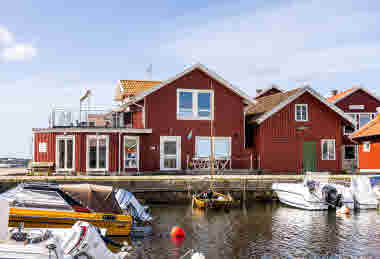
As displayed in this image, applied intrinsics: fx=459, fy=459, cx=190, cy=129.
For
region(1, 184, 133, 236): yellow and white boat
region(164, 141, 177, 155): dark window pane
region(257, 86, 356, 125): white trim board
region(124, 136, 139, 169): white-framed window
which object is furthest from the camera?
region(257, 86, 356, 125): white trim board

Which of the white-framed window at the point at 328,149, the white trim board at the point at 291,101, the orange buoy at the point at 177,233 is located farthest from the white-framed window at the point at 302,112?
the orange buoy at the point at 177,233

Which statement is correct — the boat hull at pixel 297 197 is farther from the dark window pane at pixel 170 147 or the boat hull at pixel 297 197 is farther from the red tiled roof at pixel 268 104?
the red tiled roof at pixel 268 104

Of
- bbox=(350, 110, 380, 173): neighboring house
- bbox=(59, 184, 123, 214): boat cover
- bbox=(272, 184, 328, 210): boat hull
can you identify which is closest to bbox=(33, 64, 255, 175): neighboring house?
bbox=(272, 184, 328, 210): boat hull

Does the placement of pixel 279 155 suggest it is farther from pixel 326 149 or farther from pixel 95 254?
pixel 95 254

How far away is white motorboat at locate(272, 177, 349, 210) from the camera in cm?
2360

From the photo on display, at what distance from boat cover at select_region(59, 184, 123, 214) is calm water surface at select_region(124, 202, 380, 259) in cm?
168

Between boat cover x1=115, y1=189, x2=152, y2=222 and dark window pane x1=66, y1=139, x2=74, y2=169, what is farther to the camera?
dark window pane x1=66, y1=139, x2=74, y2=169

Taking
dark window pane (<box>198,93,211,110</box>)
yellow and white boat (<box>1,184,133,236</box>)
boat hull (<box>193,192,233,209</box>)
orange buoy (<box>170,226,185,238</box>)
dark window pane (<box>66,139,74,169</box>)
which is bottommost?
orange buoy (<box>170,226,185,238</box>)

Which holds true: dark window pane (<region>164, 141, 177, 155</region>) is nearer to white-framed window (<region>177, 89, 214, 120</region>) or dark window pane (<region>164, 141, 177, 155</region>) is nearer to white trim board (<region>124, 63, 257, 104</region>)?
white-framed window (<region>177, 89, 214, 120</region>)

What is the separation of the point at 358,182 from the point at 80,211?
15704 mm

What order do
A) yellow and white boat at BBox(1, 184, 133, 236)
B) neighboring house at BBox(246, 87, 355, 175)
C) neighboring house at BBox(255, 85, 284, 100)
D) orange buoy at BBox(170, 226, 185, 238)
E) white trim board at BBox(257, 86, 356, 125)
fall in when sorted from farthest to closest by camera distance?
neighboring house at BBox(255, 85, 284, 100)
neighboring house at BBox(246, 87, 355, 175)
white trim board at BBox(257, 86, 356, 125)
orange buoy at BBox(170, 226, 185, 238)
yellow and white boat at BBox(1, 184, 133, 236)

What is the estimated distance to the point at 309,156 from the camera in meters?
33.2

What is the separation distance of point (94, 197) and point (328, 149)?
22.1m

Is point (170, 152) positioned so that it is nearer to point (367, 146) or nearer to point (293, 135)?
point (293, 135)
